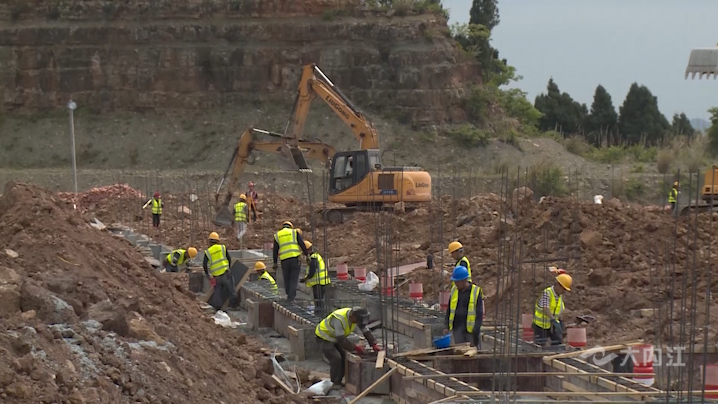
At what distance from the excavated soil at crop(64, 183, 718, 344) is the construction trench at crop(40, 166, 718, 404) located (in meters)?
0.07

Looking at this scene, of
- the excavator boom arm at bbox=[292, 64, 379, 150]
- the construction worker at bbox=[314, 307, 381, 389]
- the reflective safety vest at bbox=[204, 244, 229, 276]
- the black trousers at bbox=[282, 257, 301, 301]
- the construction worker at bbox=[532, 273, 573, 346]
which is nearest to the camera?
the construction worker at bbox=[314, 307, 381, 389]

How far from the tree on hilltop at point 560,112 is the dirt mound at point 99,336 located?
158ft

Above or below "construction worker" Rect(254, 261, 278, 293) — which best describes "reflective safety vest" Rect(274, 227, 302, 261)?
above

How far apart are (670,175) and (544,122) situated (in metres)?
22.4

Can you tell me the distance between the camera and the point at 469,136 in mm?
44656

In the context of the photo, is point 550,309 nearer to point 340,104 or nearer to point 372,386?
point 372,386

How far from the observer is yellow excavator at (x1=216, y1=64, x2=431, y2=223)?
25.4m

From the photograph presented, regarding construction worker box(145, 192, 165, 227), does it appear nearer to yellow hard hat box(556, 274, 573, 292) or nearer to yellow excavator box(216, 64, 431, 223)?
yellow excavator box(216, 64, 431, 223)

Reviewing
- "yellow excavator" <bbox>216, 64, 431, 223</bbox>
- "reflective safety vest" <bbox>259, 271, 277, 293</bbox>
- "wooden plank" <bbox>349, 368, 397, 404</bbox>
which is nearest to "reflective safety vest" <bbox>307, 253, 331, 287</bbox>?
"reflective safety vest" <bbox>259, 271, 277, 293</bbox>

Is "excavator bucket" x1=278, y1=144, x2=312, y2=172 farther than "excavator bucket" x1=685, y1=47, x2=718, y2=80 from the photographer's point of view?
Yes

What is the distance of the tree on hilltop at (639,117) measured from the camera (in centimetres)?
5741

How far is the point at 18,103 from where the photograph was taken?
4881cm

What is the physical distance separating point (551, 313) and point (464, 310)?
0.99 m

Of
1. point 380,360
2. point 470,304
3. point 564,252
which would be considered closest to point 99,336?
point 380,360
